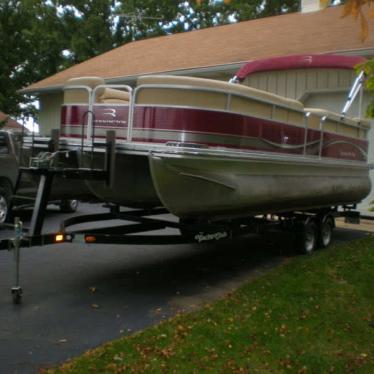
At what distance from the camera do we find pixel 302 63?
11.3 meters

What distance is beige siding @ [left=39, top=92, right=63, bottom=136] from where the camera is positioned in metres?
19.7

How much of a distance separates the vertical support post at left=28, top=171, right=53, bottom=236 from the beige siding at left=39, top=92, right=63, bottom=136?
46.1 feet

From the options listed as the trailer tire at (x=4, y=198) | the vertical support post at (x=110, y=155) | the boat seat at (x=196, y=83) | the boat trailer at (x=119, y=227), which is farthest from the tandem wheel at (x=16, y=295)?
the trailer tire at (x=4, y=198)

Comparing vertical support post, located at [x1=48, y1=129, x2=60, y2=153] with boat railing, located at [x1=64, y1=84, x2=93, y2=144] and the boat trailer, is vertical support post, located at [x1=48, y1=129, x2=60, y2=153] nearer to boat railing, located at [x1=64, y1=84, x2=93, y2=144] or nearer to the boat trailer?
the boat trailer

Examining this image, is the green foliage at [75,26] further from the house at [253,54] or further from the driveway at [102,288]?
the driveway at [102,288]

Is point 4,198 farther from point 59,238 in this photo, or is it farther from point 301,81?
point 301,81

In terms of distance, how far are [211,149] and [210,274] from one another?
81.0 inches

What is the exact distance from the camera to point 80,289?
6.49m

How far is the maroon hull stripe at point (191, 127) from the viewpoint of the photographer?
614 cm

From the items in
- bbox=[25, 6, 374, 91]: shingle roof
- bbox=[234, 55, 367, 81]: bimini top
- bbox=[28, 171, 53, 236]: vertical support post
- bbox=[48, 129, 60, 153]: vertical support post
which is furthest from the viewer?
bbox=[25, 6, 374, 91]: shingle roof

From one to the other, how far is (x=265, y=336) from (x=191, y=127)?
2.29 m

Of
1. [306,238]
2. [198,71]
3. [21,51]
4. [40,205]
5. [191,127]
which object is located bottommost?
[306,238]

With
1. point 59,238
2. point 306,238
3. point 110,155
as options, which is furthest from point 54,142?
point 306,238

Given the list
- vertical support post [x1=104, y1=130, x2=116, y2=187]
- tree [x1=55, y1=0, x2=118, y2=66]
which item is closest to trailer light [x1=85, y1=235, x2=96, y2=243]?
vertical support post [x1=104, y1=130, x2=116, y2=187]
